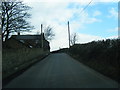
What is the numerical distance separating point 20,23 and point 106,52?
24184 millimetres

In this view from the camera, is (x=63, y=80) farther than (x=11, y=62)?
No

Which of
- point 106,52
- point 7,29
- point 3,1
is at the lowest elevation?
point 106,52

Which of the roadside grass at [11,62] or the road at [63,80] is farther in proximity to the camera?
the roadside grass at [11,62]

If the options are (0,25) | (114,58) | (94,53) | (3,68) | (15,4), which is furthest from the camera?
(15,4)

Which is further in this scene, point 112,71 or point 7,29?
point 7,29

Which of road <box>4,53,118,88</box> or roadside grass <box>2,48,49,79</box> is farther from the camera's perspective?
roadside grass <box>2,48,49,79</box>

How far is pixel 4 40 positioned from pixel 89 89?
103ft

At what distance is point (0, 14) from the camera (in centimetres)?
3603

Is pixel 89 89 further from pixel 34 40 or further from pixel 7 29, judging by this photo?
pixel 34 40

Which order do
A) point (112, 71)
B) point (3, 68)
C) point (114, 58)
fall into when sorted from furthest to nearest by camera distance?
1. point (3, 68)
2. point (114, 58)
3. point (112, 71)

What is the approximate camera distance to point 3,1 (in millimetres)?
37062

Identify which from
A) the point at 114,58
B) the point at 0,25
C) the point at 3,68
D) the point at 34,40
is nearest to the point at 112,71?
the point at 114,58

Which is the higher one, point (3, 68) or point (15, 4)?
point (15, 4)

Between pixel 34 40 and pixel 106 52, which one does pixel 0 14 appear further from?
pixel 34 40
